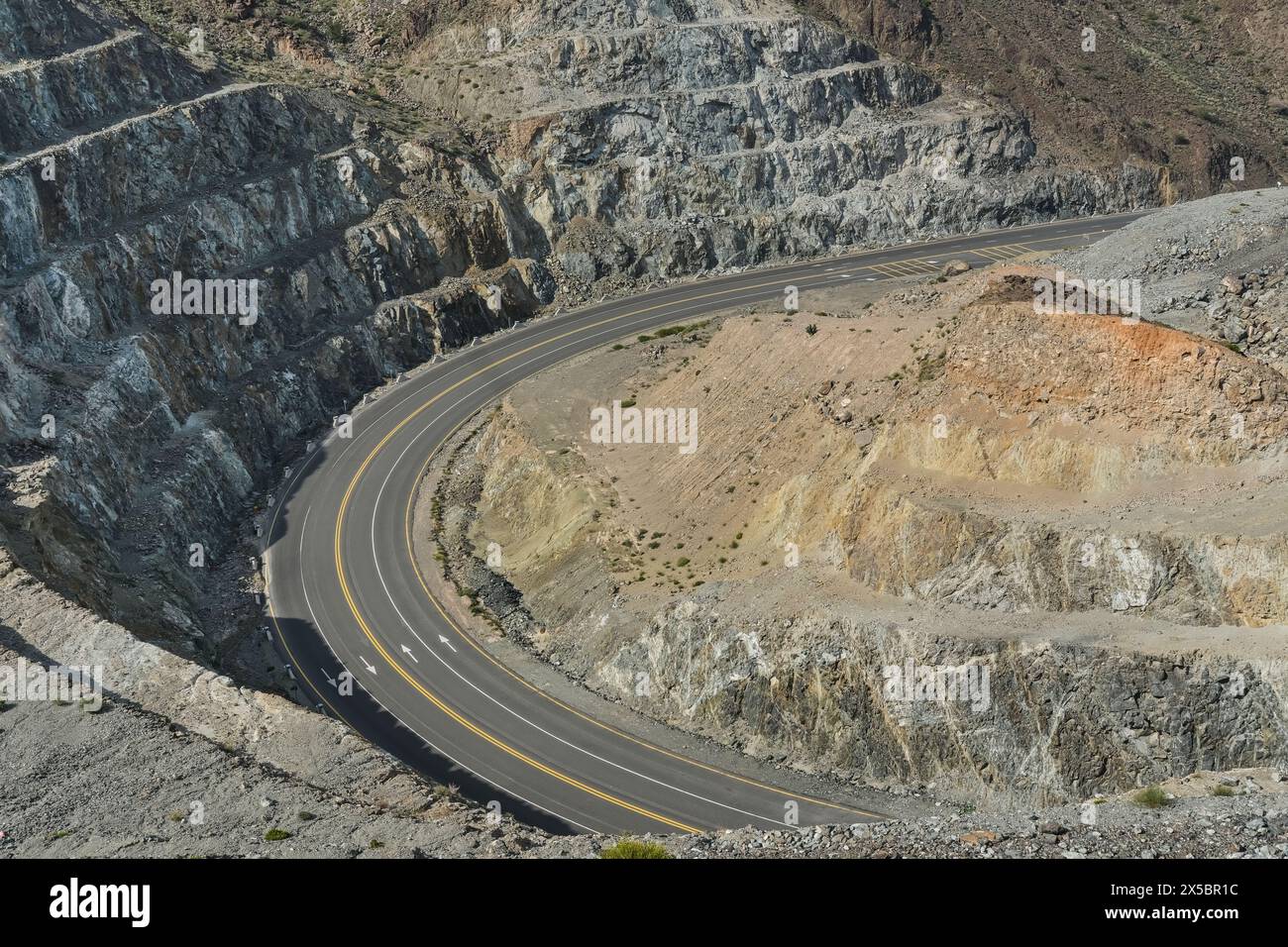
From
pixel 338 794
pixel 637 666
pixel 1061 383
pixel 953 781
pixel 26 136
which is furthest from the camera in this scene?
pixel 26 136

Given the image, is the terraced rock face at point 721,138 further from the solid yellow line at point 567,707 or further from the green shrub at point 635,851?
the green shrub at point 635,851

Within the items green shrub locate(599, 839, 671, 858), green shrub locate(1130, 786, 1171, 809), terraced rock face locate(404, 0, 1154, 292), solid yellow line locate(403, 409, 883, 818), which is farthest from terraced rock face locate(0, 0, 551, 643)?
green shrub locate(1130, 786, 1171, 809)

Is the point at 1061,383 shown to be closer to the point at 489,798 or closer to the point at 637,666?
the point at 637,666

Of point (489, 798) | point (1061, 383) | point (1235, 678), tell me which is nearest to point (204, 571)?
point (489, 798)

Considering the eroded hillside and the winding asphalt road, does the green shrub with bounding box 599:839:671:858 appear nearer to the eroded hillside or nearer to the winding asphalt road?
the winding asphalt road

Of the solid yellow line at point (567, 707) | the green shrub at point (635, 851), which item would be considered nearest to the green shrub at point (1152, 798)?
the solid yellow line at point (567, 707)

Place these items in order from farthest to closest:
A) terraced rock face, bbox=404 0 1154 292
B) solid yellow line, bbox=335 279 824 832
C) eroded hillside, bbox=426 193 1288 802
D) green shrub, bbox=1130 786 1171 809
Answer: terraced rock face, bbox=404 0 1154 292 < solid yellow line, bbox=335 279 824 832 < eroded hillside, bbox=426 193 1288 802 < green shrub, bbox=1130 786 1171 809
